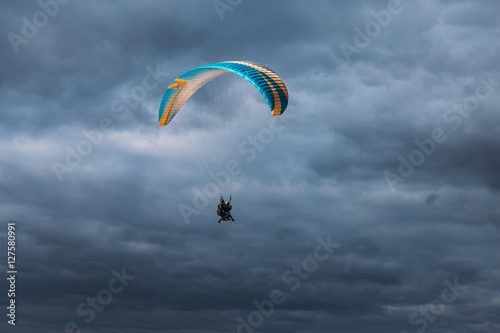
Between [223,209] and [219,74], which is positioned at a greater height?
[219,74]

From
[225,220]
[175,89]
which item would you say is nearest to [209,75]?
[175,89]

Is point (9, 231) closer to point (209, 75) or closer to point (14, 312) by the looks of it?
point (14, 312)

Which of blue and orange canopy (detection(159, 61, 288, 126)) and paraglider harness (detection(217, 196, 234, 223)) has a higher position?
blue and orange canopy (detection(159, 61, 288, 126))

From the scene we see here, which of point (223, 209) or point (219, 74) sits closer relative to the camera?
point (223, 209)

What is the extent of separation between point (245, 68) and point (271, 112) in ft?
14.2

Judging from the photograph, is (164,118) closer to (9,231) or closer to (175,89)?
(175,89)

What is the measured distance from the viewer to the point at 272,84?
67.5 metres

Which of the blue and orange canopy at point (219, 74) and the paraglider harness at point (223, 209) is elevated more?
the blue and orange canopy at point (219, 74)

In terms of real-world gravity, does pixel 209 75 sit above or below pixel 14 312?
above

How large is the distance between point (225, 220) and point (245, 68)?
1304 cm

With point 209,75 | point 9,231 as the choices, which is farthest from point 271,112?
point 9,231

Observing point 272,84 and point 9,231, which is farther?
point 9,231

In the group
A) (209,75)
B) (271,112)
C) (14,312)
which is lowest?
(14,312)

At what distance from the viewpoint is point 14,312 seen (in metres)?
72.2
